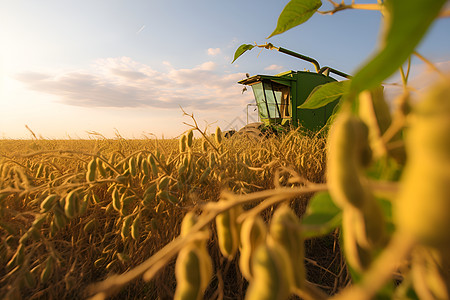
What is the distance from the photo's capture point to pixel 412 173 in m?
0.11

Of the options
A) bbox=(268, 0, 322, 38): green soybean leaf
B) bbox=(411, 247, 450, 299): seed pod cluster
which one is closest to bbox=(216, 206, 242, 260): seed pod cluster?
bbox=(411, 247, 450, 299): seed pod cluster

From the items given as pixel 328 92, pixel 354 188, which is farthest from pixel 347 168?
pixel 328 92

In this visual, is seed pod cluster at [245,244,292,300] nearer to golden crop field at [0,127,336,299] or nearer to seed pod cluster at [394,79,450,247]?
seed pod cluster at [394,79,450,247]

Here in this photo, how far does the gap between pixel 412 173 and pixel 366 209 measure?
0.04 m

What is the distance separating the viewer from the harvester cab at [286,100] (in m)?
6.16

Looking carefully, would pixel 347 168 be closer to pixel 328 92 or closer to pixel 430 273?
pixel 430 273

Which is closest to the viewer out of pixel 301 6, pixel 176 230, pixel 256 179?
pixel 301 6

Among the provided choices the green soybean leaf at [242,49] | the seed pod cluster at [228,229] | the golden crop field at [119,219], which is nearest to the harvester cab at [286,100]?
the golden crop field at [119,219]

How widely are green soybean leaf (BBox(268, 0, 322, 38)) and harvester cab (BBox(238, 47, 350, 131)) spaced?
577cm

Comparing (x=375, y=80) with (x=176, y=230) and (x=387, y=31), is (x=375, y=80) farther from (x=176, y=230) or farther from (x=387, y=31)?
(x=176, y=230)

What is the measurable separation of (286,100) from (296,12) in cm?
633

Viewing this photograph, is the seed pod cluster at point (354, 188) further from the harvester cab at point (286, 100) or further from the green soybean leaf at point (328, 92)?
the harvester cab at point (286, 100)

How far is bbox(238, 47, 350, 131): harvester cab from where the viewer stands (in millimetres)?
6164

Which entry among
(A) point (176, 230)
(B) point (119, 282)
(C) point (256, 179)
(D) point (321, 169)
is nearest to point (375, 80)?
Result: (B) point (119, 282)
